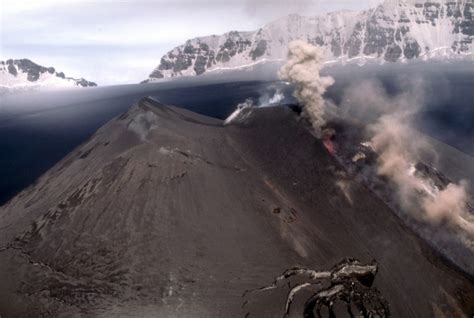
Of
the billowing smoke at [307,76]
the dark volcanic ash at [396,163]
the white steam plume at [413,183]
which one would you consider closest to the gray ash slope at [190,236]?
the dark volcanic ash at [396,163]

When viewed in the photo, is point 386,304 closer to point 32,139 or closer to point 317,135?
point 317,135

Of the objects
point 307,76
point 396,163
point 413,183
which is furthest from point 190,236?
point 307,76

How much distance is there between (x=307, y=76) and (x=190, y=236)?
125 feet

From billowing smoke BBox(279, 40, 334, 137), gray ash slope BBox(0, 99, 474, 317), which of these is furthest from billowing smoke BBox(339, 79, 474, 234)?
billowing smoke BBox(279, 40, 334, 137)

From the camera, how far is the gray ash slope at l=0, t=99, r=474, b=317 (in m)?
35.9

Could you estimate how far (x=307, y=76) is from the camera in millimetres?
69562

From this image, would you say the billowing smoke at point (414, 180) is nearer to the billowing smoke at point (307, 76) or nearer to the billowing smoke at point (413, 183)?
the billowing smoke at point (413, 183)

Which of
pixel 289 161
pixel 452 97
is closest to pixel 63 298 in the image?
pixel 289 161

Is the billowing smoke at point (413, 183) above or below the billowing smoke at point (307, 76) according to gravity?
below

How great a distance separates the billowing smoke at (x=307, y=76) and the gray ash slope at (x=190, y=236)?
13486 mm

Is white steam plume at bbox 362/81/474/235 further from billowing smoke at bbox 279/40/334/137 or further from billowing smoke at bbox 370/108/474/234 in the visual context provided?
billowing smoke at bbox 279/40/334/137

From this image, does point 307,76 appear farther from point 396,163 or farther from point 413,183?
point 413,183

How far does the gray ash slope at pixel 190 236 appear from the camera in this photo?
3591 cm

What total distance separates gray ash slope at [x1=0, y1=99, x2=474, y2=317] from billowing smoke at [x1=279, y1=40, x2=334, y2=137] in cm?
1349
